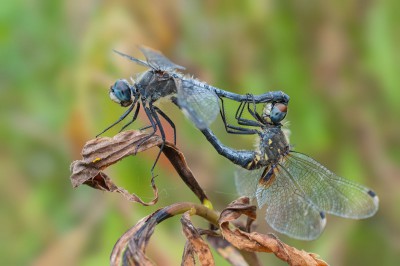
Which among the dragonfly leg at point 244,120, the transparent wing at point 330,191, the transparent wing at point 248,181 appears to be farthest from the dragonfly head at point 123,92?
the transparent wing at point 330,191

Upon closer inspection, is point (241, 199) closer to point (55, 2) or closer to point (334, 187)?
point (334, 187)

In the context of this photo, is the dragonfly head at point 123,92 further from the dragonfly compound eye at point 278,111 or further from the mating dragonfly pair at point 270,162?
the dragonfly compound eye at point 278,111

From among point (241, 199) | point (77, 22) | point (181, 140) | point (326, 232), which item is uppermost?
point (77, 22)

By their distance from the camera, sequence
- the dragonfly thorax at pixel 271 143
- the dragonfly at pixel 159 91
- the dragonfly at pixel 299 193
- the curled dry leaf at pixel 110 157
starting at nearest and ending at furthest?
1. the curled dry leaf at pixel 110 157
2. the dragonfly at pixel 159 91
3. the dragonfly thorax at pixel 271 143
4. the dragonfly at pixel 299 193

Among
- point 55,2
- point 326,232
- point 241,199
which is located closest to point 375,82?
point 326,232

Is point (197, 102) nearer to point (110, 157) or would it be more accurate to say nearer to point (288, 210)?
point (110, 157)

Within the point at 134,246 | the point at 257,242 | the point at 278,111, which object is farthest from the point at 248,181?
the point at 134,246

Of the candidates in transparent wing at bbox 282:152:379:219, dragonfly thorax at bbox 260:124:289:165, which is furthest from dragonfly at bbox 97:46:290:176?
transparent wing at bbox 282:152:379:219
